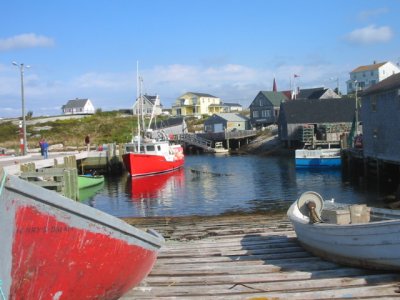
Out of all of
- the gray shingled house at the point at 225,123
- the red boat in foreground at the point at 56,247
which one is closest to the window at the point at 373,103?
the red boat in foreground at the point at 56,247

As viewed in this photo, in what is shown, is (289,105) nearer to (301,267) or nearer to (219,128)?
(219,128)

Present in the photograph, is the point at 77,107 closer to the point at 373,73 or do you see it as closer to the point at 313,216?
the point at 373,73

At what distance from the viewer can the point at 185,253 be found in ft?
29.4

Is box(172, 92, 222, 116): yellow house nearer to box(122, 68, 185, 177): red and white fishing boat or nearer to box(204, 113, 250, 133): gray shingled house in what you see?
box(204, 113, 250, 133): gray shingled house

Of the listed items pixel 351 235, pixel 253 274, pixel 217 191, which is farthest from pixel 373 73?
pixel 253 274

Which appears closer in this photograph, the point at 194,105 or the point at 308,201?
the point at 308,201

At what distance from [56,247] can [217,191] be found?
23.0 metres

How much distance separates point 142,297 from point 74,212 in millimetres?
2156

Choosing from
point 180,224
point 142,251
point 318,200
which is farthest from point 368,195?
point 142,251

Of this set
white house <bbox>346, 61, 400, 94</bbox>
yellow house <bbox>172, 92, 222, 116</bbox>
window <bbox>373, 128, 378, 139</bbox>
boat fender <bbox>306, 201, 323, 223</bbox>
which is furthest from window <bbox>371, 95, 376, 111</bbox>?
yellow house <bbox>172, 92, 222, 116</bbox>

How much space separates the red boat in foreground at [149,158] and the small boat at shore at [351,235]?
90.4ft

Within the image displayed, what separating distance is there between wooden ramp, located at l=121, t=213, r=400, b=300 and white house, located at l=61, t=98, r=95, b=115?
116m

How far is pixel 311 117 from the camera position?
61.9 meters

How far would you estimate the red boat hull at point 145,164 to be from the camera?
36.1 m
